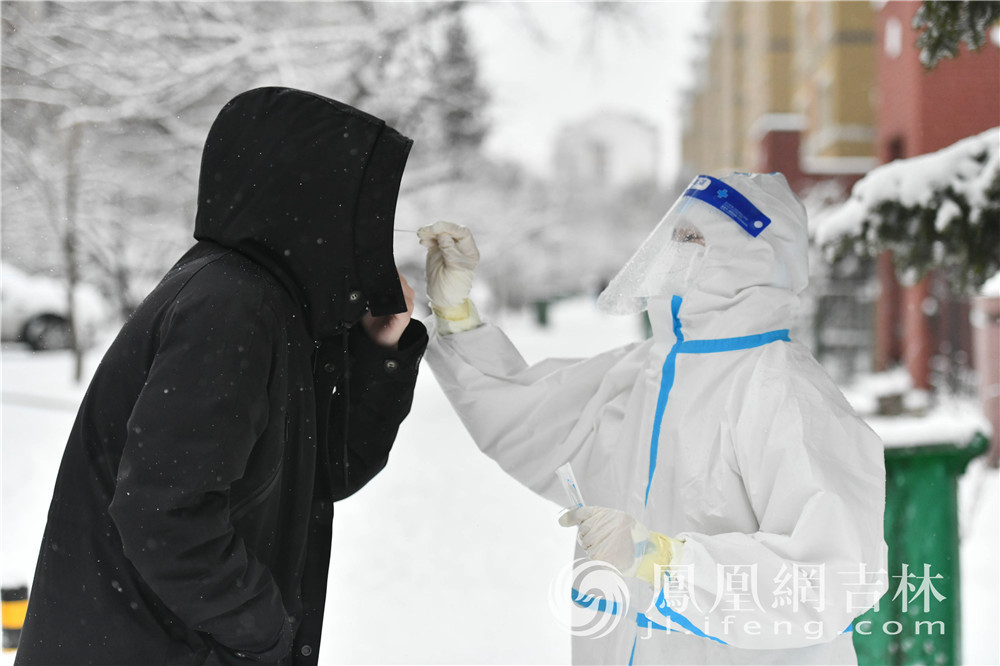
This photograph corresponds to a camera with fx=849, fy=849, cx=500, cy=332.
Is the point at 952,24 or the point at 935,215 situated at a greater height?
the point at 952,24

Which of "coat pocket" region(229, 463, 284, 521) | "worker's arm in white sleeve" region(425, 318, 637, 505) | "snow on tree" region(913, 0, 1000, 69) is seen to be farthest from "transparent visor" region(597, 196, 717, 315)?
"snow on tree" region(913, 0, 1000, 69)

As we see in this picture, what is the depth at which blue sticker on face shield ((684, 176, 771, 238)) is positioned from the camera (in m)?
2.07

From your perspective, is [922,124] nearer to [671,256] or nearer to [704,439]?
[671,256]

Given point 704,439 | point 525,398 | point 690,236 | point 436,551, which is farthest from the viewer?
point 436,551

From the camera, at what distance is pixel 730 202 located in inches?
83.2

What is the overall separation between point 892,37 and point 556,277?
33810 mm

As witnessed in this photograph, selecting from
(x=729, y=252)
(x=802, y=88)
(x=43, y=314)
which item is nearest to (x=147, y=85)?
(x=43, y=314)

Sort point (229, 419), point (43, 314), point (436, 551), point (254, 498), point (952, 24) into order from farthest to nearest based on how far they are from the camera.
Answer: point (43, 314), point (436, 551), point (952, 24), point (254, 498), point (229, 419)

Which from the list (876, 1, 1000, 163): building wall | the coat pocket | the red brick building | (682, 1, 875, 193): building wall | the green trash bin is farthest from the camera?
(682, 1, 875, 193): building wall

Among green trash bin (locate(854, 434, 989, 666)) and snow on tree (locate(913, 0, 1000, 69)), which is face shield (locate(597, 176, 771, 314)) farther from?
green trash bin (locate(854, 434, 989, 666))

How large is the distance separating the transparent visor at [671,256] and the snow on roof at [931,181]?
64.9 inches

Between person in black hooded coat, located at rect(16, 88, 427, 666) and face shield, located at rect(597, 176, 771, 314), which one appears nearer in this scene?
person in black hooded coat, located at rect(16, 88, 427, 666)

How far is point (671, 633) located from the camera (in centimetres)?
209

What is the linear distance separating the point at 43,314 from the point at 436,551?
8018mm
